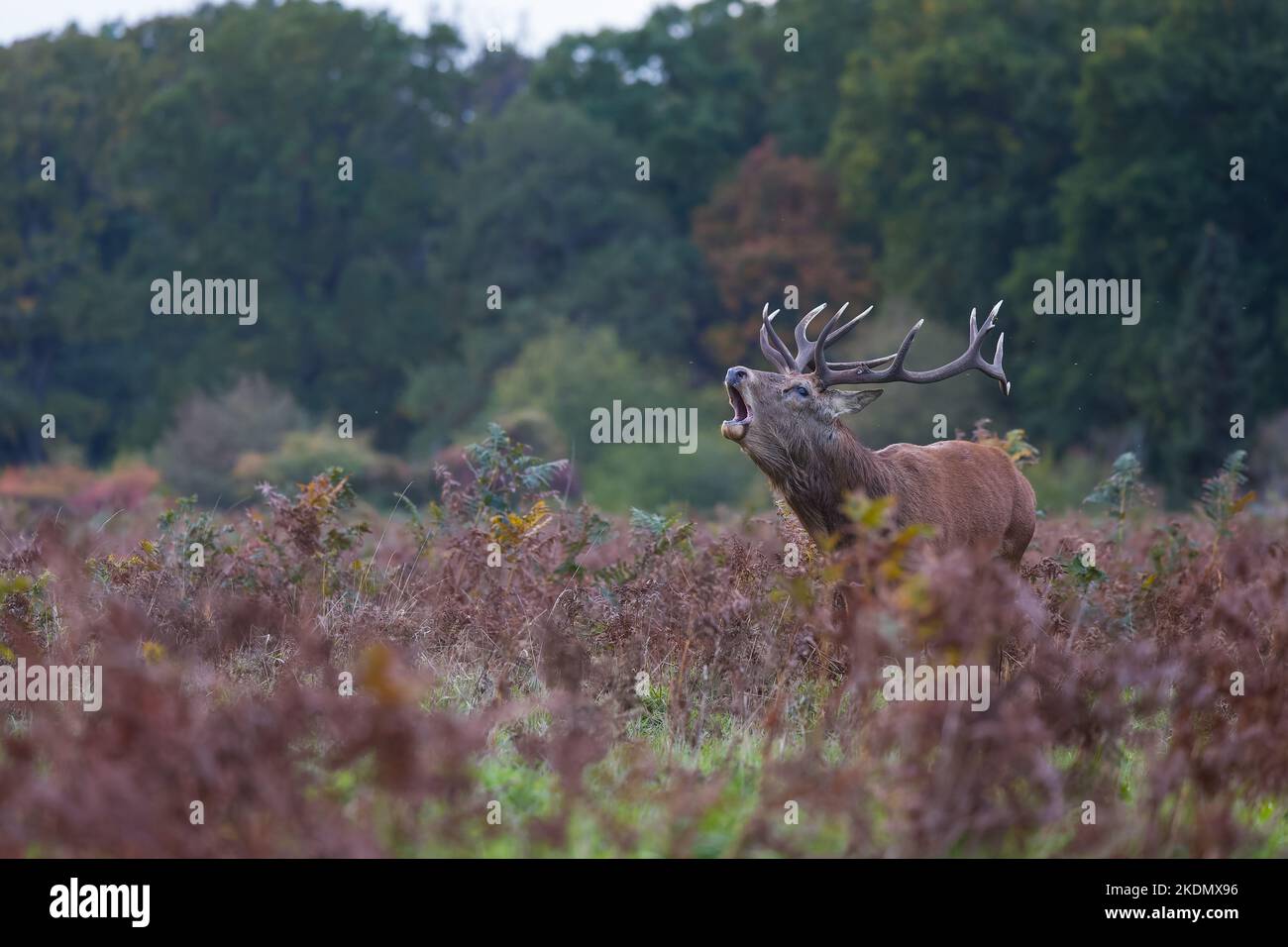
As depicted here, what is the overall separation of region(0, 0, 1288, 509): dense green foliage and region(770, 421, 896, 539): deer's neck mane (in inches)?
951

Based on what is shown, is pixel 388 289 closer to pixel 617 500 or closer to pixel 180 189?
pixel 180 189

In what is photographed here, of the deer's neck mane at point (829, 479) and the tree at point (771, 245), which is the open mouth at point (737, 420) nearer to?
the deer's neck mane at point (829, 479)

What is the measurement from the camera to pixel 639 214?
157ft

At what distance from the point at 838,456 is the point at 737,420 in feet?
1.89

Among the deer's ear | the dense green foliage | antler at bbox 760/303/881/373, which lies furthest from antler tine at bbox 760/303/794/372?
the dense green foliage

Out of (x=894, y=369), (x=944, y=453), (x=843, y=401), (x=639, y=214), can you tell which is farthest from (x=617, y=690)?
(x=639, y=214)

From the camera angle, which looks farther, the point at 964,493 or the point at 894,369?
the point at 964,493

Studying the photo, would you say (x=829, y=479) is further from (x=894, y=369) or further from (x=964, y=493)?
(x=964, y=493)

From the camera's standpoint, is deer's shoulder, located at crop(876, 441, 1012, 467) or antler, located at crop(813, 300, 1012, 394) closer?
antler, located at crop(813, 300, 1012, 394)

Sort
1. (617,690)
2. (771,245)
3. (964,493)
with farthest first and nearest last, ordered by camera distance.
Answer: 1. (771,245)
2. (964,493)
3. (617,690)

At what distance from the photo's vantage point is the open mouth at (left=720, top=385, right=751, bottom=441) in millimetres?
8703

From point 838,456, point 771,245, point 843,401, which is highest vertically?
point 771,245

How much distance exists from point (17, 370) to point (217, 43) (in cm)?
1177

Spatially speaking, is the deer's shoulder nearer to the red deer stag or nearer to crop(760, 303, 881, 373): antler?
the red deer stag
